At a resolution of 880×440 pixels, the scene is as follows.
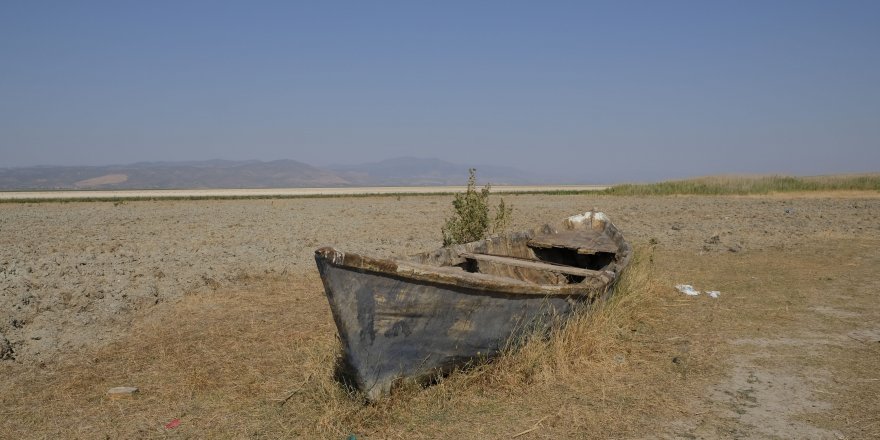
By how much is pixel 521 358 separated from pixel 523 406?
0.60m

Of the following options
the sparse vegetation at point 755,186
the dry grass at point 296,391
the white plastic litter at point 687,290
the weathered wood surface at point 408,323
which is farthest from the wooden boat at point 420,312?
the sparse vegetation at point 755,186

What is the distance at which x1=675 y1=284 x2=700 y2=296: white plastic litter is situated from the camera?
376 inches

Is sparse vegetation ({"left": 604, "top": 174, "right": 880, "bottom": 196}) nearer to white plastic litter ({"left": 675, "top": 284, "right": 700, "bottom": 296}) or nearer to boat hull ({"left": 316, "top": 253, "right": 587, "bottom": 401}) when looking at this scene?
white plastic litter ({"left": 675, "top": 284, "right": 700, "bottom": 296})

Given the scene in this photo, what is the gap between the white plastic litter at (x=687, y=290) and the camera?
9555mm

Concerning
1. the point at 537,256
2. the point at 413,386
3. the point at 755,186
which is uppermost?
the point at 755,186

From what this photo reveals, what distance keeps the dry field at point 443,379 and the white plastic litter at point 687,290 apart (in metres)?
0.26

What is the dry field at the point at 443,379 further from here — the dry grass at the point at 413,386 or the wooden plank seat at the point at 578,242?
the wooden plank seat at the point at 578,242

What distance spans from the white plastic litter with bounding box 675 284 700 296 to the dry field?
26 cm

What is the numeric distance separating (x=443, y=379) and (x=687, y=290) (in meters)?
5.68

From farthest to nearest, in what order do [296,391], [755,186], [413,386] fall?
[755,186] < [296,391] < [413,386]

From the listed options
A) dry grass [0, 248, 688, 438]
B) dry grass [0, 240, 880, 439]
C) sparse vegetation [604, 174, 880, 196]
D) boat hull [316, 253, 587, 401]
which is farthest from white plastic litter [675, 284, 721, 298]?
sparse vegetation [604, 174, 880, 196]

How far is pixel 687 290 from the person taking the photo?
9680 mm

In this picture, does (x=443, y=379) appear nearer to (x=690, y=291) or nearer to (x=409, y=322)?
(x=409, y=322)

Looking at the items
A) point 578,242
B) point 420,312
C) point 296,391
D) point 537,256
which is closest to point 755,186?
point 578,242
